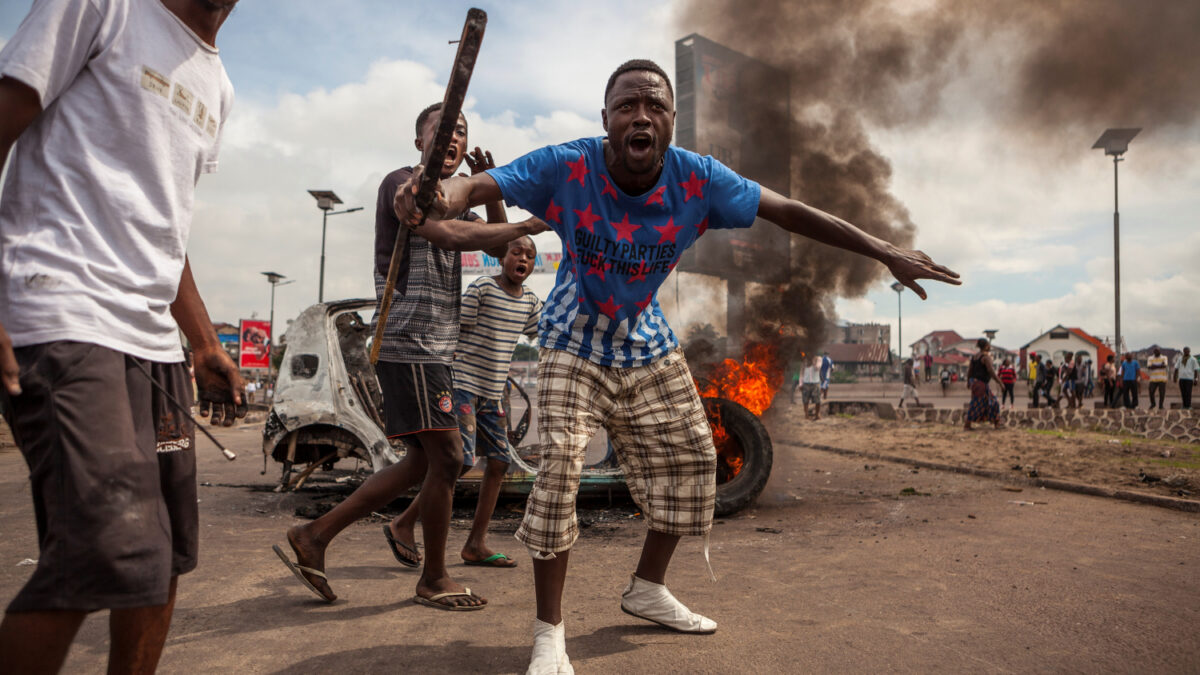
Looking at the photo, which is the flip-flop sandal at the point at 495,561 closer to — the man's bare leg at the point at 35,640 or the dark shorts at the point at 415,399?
the dark shorts at the point at 415,399

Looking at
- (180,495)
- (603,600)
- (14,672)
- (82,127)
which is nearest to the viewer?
(14,672)

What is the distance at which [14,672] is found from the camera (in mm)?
1356

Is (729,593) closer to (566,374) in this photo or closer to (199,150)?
(566,374)

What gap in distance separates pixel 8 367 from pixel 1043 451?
10.5 metres

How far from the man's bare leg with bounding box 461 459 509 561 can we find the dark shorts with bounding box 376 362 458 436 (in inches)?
37.5

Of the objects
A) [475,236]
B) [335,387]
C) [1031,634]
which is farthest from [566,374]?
[335,387]

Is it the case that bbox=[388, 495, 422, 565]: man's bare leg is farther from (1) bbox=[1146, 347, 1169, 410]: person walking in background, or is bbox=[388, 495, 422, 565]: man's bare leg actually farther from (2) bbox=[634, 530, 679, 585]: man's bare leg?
(1) bbox=[1146, 347, 1169, 410]: person walking in background

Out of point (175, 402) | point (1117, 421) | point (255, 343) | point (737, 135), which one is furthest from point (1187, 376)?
point (255, 343)

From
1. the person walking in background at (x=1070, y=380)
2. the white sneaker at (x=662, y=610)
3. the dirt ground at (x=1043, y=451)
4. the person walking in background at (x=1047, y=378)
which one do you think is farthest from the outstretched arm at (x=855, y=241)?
the person walking in background at (x=1047, y=378)

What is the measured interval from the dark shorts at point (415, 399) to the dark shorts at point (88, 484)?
1.74 metres

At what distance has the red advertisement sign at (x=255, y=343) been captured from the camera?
26016 mm

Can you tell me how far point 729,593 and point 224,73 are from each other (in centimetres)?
284

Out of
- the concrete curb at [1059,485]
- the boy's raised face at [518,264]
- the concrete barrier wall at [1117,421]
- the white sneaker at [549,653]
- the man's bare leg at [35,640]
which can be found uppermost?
the boy's raised face at [518,264]

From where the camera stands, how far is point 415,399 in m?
3.34
